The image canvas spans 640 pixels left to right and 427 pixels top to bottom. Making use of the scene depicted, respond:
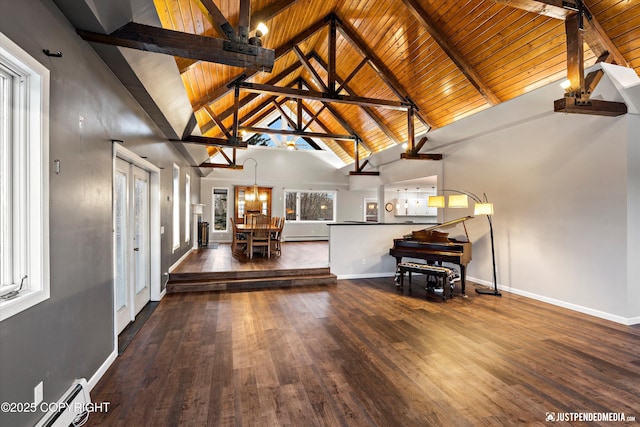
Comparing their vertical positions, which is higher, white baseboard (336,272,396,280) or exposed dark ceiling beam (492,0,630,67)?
exposed dark ceiling beam (492,0,630,67)

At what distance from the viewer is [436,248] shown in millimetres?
5484

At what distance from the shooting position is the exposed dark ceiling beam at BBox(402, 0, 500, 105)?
5066 mm

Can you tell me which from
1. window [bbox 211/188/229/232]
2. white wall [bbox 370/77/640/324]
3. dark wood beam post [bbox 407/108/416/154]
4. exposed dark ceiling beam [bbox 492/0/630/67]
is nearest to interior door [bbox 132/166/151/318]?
exposed dark ceiling beam [bbox 492/0/630/67]

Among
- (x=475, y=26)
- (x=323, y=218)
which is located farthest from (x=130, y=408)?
(x=323, y=218)

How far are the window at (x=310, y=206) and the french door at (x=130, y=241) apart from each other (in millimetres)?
7806

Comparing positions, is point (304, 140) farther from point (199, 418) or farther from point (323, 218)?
point (199, 418)

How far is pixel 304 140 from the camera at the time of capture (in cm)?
1216

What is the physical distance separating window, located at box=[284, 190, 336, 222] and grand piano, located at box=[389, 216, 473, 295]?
663 cm

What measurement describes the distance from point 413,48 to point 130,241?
5.87 metres

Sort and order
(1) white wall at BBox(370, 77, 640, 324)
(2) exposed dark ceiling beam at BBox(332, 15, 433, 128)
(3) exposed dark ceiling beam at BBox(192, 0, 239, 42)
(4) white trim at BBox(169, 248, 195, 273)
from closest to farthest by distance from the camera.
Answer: (3) exposed dark ceiling beam at BBox(192, 0, 239, 42) → (1) white wall at BBox(370, 77, 640, 324) → (4) white trim at BBox(169, 248, 195, 273) → (2) exposed dark ceiling beam at BBox(332, 15, 433, 128)

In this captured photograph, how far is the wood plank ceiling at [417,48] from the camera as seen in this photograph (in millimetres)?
3938

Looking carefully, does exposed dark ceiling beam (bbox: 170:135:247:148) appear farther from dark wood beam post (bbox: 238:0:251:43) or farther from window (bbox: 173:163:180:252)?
dark wood beam post (bbox: 238:0:251:43)

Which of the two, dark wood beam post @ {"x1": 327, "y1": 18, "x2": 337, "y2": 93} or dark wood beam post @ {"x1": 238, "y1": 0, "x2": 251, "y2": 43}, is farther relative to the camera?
dark wood beam post @ {"x1": 327, "y1": 18, "x2": 337, "y2": 93}

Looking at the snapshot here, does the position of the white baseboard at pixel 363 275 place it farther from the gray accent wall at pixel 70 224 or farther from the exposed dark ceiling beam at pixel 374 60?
the gray accent wall at pixel 70 224
